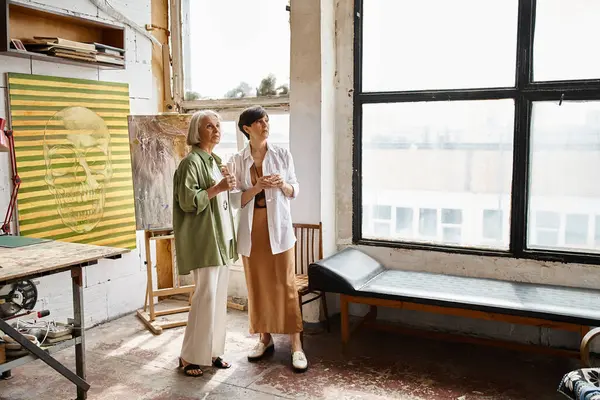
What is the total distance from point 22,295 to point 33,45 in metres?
1.81

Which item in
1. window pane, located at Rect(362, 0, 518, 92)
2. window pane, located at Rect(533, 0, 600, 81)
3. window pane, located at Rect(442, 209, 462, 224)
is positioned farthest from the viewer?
window pane, located at Rect(442, 209, 462, 224)

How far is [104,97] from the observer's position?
4914 mm

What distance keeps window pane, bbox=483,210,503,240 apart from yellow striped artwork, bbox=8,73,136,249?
3.02 metres

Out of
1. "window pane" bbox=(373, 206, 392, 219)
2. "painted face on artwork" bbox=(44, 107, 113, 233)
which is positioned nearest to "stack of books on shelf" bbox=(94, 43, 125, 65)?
"painted face on artwork" bbox=(44, 107, 113, 233)

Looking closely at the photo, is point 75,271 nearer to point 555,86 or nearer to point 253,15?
point 253,15

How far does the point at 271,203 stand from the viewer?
13.0 ft

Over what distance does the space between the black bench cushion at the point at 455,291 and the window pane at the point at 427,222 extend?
A: 0.37 meters

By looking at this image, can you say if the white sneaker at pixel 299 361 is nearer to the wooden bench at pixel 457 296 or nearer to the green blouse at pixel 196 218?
the wooden bench at pixel 457 296

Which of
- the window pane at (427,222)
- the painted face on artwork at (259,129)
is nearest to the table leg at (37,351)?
the painted face on artwork at (259,129)

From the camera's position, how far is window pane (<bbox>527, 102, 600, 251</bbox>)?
13.8 ft

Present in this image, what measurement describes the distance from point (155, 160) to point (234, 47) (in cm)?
141

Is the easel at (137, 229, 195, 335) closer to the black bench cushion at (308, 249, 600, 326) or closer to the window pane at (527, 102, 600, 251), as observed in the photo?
the black bench cushion at (308, 249, 600, 326)

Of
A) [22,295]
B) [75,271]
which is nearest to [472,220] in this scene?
[75,271]

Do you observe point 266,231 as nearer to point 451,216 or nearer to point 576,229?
point 451,216
